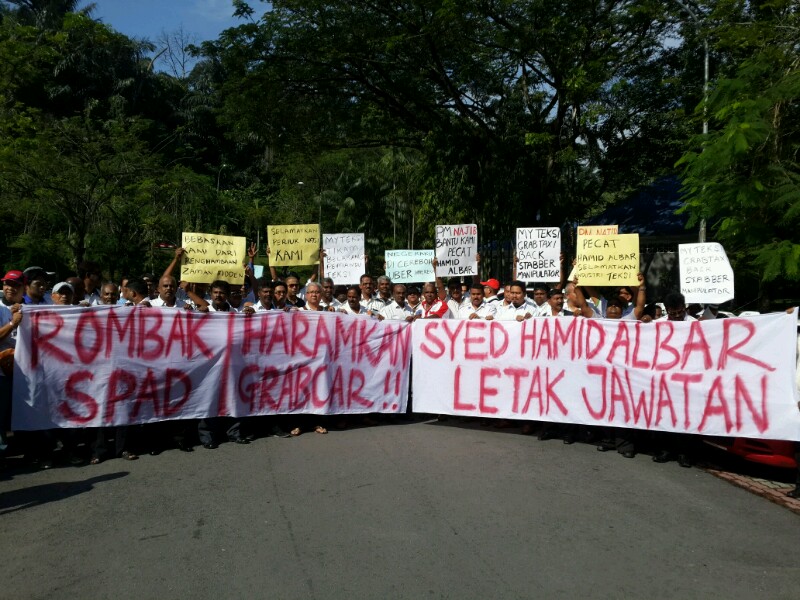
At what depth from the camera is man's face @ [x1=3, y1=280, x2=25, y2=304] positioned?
6508 millimetres

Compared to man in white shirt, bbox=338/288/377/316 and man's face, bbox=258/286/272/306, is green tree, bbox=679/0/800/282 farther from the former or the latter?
man's face, bbox=258/286/272/306

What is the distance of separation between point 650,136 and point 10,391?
1593 cm

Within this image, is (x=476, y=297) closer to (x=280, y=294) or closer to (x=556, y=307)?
(x=556, y=307)

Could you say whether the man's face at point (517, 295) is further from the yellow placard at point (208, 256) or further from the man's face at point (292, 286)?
the yellow placard at point (208, 256)

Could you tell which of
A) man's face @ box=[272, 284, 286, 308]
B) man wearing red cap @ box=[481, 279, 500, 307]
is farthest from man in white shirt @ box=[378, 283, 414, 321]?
man's face @ box=[272, 284, 286, 308]

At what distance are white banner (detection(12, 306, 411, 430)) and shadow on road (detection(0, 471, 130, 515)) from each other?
804 millimetres

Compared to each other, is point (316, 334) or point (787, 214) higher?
point (787, 214)

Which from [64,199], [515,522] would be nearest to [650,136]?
[64,199]

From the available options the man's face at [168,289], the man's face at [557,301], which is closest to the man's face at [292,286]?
the man's face at [168,289]

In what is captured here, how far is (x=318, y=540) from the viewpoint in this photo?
464 cm

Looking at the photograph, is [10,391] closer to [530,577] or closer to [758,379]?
[530,577]

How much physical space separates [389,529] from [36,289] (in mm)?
4315

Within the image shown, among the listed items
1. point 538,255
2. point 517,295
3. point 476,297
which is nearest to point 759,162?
→ point 538,255

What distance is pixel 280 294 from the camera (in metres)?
8.12
